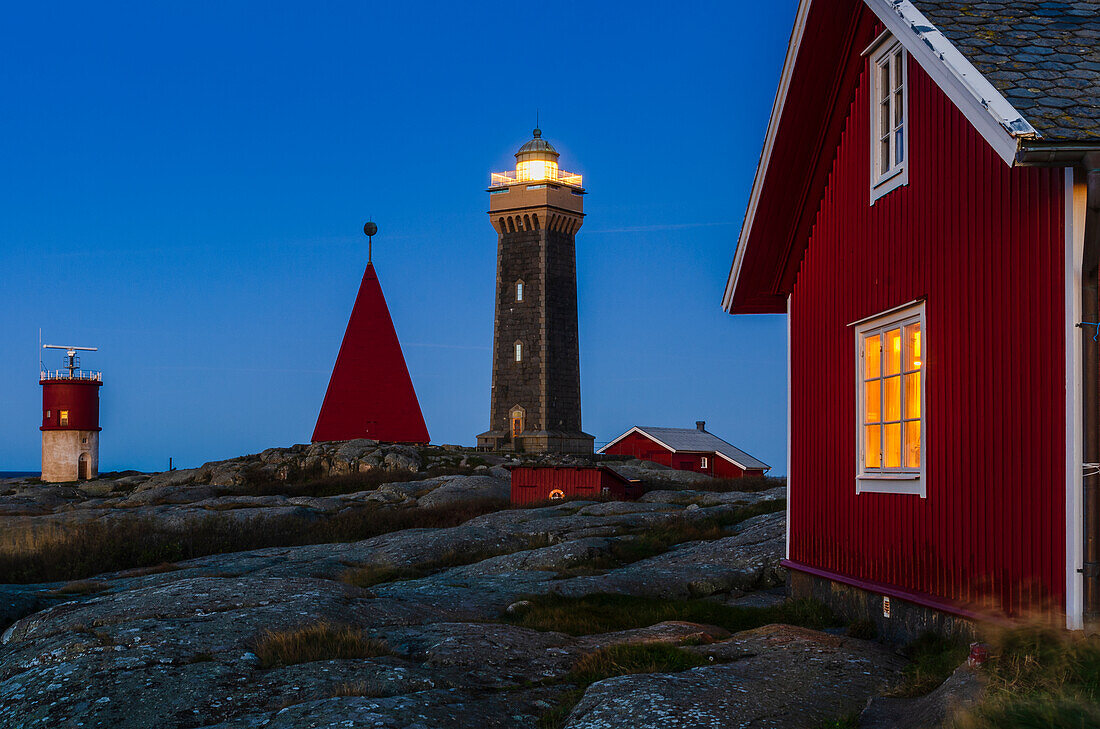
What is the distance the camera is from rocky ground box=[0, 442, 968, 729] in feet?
24.3

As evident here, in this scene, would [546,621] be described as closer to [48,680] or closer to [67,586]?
[48,680]

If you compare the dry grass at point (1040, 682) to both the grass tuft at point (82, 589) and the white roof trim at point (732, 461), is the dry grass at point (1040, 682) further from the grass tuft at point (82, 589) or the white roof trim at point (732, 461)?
the white roof trim at point (732, 461)

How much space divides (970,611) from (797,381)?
186 inches

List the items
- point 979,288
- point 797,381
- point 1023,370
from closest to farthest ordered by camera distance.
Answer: point 1023,370, point 979,288, point 797,381

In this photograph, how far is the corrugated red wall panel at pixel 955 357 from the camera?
785 cm

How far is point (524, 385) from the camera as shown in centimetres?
5819

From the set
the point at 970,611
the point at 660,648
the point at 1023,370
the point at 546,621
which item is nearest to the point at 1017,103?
the point at 1023,370

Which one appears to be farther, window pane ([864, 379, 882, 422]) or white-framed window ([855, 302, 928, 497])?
window pane ([864, 379, 882, 422])

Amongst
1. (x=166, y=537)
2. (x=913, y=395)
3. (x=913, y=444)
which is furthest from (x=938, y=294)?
(x=166, y=537)

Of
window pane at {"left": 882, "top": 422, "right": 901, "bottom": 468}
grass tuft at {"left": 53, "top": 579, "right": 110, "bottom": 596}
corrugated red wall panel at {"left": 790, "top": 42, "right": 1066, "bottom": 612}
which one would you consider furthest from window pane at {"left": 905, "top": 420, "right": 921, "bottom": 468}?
grass tuft at {"left": 53, "top": 579, "right": 110, "bottom": 596}

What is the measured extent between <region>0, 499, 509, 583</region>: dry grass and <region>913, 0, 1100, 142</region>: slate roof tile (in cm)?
1650

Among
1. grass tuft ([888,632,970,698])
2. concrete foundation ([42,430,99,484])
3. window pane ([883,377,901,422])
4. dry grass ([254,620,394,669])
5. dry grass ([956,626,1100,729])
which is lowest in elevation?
concrete foundation ([42,430,99,484])

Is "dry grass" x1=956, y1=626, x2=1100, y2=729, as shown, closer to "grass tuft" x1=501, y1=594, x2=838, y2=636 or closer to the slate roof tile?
the slate roof tile

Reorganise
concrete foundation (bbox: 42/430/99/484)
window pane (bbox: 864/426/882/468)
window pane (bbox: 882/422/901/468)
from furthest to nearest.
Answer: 1. concrete foundation (bbox: 42/430/99/484)
2. window pane (bbox: 864/426/882/468)
3. window pane (bbox: 882/422/901/468)
